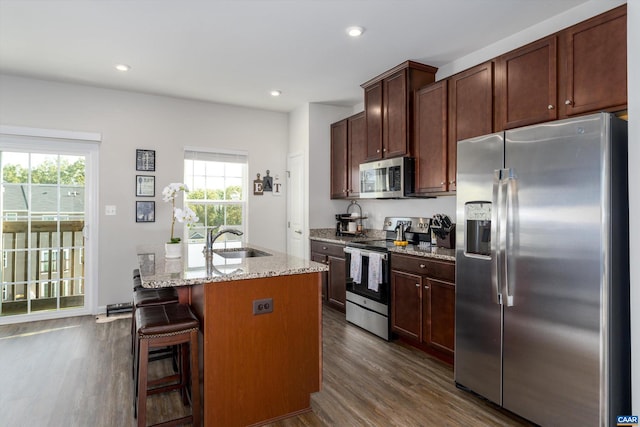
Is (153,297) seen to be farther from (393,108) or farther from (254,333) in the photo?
(393,108)

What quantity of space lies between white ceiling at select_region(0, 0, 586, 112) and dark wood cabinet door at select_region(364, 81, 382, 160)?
0.17m

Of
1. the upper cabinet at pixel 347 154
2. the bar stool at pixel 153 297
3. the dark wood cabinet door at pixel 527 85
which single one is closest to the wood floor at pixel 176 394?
the bar stool at pixel 153 297

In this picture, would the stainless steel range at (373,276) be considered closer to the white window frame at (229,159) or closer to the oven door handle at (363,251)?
the oven door handle at (363,251)

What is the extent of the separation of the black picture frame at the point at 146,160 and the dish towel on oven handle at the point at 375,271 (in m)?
3.00

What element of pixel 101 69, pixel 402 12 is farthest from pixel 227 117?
pixel 402 12

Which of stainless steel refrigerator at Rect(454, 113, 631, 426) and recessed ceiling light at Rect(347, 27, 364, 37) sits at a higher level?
recessed ceiling light at Rect(347, 27, 364, 37)

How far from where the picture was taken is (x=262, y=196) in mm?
5230

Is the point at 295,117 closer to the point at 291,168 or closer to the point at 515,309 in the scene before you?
the point at 291,168

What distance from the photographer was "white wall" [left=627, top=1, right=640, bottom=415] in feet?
5.41

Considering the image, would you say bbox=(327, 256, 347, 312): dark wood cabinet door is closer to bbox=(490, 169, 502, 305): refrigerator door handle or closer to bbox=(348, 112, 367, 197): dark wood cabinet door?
bbox=(348, 112, 367, 197): dark wood cabinet door

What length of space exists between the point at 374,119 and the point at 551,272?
255 centimetres

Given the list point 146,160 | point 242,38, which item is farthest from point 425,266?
point 146,160

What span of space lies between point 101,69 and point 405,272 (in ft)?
12.2

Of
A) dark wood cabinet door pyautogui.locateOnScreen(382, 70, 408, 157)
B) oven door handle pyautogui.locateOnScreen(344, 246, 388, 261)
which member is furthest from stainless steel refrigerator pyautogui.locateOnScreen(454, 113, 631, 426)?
dark wood cabinet door pyautogui.locateOnScreen(382, 70, 408, 157)
